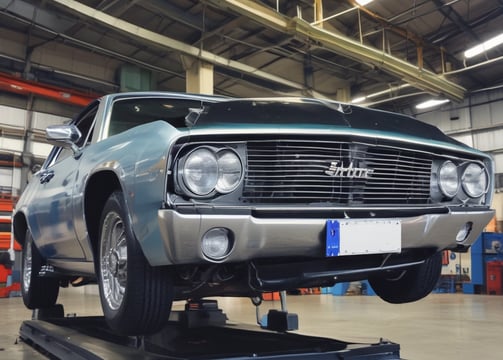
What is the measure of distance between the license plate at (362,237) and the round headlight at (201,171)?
1.50 ft

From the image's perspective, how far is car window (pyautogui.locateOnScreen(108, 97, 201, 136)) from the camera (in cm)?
280

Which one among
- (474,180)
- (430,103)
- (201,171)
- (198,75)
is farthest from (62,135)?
(430,103)

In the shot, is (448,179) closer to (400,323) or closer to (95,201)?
(95,201)

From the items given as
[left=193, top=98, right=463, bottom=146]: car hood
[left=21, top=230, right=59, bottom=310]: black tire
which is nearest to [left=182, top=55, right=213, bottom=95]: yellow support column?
[left=21, top=230, right=59, bottom=310]: black tire

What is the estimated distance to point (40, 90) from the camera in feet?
39.4

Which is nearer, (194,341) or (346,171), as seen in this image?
(346,171)

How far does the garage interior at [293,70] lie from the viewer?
25.5 feet

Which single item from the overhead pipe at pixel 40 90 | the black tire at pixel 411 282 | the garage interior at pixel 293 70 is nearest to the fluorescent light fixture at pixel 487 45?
the garage interior at pixel 293 70

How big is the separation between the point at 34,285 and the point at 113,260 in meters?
2.02

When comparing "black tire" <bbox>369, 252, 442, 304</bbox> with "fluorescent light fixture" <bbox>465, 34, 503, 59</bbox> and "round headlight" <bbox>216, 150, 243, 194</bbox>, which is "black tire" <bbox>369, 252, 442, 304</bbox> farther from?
"fluorescent light fixture" <bbox>465, 34, 503, 59</bbox>

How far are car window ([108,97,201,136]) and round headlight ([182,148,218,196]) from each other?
0.99 metres

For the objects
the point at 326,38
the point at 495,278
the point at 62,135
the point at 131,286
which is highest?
the point at 326,38

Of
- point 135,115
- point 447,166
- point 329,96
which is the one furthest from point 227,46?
point 447,166

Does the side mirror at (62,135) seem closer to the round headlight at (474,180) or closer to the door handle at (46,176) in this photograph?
the door handle at (46,176)
